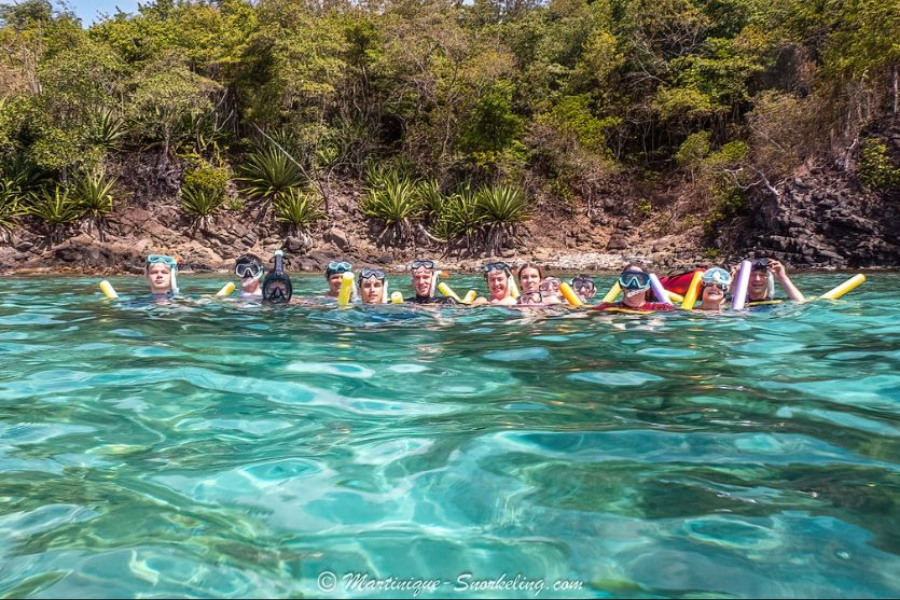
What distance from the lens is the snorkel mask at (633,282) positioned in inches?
260

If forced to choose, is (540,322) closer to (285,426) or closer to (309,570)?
(285,426)

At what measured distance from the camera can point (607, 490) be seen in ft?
6.97

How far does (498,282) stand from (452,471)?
5.29m

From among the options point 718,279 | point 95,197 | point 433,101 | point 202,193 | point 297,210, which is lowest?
point 718,279

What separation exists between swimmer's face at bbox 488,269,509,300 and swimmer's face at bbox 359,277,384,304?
4.22 feet

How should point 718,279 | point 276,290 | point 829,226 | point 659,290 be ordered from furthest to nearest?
point 829,226, point 276,290, point 659,290, point 718,279

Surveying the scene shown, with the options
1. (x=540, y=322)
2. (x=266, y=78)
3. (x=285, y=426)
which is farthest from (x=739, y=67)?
(x=285, y=426)

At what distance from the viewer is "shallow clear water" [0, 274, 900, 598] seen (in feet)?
5.38

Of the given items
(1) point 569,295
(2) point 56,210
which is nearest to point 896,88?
(1) point 569,295

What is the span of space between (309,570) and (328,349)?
3370mm

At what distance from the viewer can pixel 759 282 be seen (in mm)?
7359

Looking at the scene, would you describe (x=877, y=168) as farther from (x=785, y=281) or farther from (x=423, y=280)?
(x=423, y=280)

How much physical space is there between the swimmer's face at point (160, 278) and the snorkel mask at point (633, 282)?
5489 millimetres

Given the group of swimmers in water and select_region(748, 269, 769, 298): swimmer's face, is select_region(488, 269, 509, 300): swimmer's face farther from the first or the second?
select_region(748, 269, 769, 298): swimmer's face
